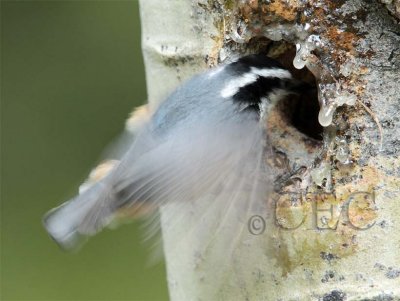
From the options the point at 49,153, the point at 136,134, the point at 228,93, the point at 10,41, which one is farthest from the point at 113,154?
the point at 10,41

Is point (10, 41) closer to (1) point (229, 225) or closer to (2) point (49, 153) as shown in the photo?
(2) point (49, 153)

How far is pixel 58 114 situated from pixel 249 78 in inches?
51.2

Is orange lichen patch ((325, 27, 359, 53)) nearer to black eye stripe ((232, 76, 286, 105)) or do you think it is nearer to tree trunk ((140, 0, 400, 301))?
tree trunk ((140, 0, 400, 301))

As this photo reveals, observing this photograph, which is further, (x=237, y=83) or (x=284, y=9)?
(x=237, y=83)

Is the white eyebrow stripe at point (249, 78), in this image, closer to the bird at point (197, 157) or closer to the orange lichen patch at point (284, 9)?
the bird at point (197, 157)

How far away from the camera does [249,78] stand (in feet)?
4.45

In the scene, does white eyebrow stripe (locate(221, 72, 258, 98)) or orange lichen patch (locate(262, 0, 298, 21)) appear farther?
white eyebrow stripe (locate(221, 72, 258, 98))

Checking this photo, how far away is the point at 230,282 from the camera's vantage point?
1.29 m

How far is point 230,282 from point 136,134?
1.09 ft

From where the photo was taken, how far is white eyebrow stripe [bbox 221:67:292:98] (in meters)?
1.35

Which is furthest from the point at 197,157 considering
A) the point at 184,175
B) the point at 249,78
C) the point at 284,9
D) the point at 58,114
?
the point at 58,114

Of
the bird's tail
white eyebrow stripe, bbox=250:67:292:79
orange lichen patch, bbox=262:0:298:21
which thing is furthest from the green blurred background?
orange lichen patch, bbox=262:0:298:21

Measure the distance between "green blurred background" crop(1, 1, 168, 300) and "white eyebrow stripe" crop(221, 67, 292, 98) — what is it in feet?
3.20

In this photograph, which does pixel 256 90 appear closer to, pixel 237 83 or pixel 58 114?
pixel 237 83
